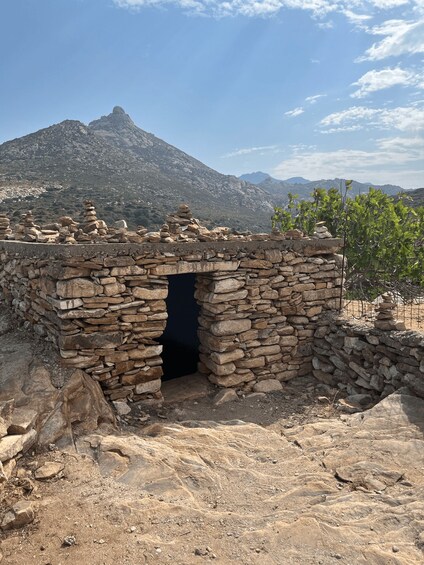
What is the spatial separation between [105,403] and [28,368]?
1.10m

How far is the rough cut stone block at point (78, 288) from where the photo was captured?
5.46 metres

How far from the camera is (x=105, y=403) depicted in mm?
5566

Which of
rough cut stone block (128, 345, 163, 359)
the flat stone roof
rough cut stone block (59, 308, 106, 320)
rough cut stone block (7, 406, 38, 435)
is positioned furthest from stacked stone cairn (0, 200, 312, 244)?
rough cut stone block (7, 406, 38, 435)

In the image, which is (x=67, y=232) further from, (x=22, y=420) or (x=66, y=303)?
(x=22, y=420)

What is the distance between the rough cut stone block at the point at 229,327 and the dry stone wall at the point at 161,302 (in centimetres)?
2

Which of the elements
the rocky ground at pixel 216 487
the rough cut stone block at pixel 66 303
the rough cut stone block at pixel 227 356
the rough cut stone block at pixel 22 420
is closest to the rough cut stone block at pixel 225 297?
the rough cut stone block at pixel 227 356

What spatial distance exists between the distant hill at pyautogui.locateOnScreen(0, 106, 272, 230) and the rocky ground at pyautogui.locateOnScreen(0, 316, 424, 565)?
81.0 feet

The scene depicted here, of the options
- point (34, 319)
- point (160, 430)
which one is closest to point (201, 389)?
point (160, 430)

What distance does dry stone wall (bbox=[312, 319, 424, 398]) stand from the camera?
598 cm


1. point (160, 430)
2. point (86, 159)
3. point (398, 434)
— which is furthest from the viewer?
point (86, 159)

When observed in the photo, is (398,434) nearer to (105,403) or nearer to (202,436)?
(202,436)

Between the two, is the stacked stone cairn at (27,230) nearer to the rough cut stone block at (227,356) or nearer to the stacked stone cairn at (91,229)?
the stacked stone cairn at (91,229)

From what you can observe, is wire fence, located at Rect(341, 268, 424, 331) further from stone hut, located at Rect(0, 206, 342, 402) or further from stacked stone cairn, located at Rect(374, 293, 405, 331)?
stone hut, located at Rect(0, 206, 342, 402)

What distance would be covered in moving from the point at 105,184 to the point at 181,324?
39708 millimetres
